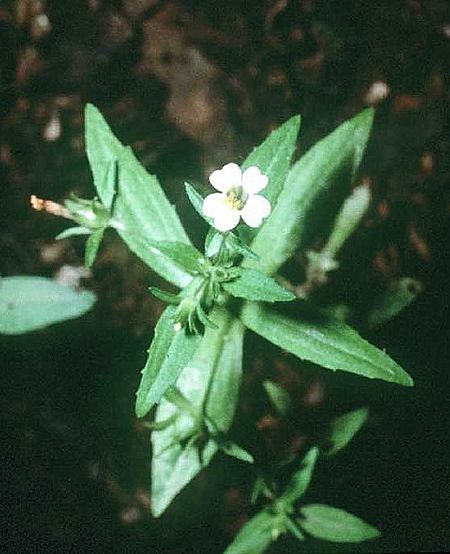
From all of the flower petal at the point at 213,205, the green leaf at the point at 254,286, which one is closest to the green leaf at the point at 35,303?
the green leaf at the point at 254,286

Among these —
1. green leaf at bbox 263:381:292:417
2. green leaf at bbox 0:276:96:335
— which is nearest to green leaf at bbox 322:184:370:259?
green leaf at bbox 263:381:292:417

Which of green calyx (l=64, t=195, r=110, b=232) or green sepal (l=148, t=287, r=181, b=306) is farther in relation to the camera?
green calyx (l=64, t=195, r=110, b=232)

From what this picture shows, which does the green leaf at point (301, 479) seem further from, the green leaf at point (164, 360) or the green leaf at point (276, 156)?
the green leaf at point (276, 156)

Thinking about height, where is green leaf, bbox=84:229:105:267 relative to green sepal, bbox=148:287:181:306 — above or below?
below

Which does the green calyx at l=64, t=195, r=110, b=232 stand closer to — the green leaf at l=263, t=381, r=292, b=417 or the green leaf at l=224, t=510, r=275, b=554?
the green leaf at l=263, t=381, r=292, b=417

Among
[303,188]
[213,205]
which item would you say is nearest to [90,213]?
[213,205]

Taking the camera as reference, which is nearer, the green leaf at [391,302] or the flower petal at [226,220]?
the flower petal at [226,220]

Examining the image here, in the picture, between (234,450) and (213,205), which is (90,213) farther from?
(234,450)
